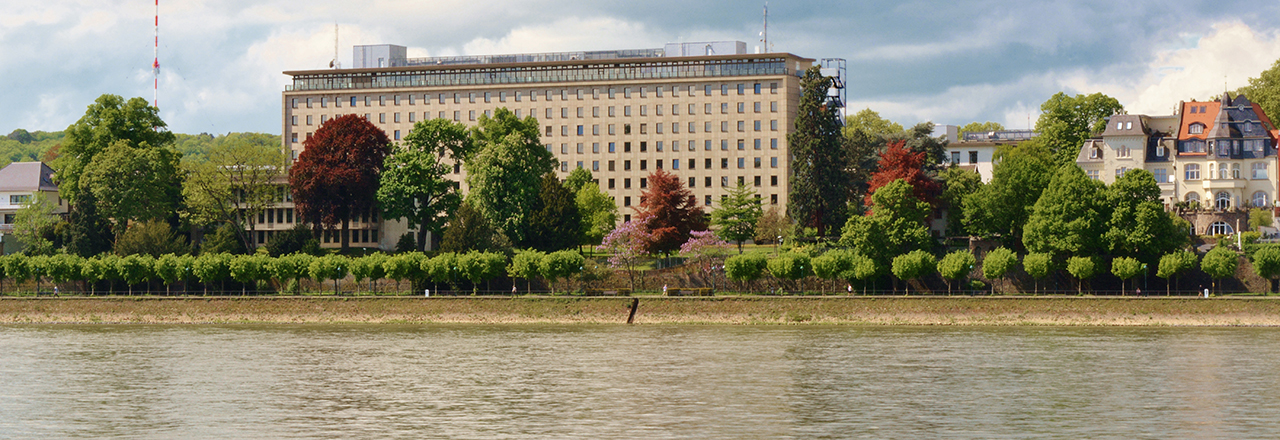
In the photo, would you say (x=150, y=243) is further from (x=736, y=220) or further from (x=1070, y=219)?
(x=1070, y=219)

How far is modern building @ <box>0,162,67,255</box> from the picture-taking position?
130 metres

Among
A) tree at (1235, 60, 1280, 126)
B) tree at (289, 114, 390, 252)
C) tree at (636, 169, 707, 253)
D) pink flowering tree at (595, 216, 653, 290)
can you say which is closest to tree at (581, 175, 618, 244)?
pink flowering tree at (595, 216, 653, 290)

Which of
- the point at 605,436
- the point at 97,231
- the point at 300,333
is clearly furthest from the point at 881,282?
the point at 97,231

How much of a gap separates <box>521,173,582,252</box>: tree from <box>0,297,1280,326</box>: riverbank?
1485cm

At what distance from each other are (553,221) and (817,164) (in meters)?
22.8

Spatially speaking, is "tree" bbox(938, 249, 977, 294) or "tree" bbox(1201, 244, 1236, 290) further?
"tree" bbox(938, 249, 977, 294)

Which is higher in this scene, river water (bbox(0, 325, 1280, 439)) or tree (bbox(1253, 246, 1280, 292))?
tree (bbox(1253, 246, 1280, 292))

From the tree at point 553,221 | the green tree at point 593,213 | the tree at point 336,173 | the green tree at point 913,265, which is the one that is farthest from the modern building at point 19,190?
the green tree at point 913,265

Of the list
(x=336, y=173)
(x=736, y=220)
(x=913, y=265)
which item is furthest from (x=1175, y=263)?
(x=336, y=173)

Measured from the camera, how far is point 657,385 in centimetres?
5369

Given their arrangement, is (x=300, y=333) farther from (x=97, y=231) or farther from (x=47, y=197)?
(x=47, y=197)

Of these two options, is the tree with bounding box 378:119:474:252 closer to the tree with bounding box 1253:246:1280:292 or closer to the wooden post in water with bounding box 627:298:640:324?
the wooden post in water with bounding box 627:298:640:324

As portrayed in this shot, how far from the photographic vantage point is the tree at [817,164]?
111m

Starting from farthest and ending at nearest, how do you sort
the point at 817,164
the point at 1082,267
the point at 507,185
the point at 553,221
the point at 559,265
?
the point at 507,185
the point at 817,164
the point at 553,221
the point at 559,265
the point at 1082,267
